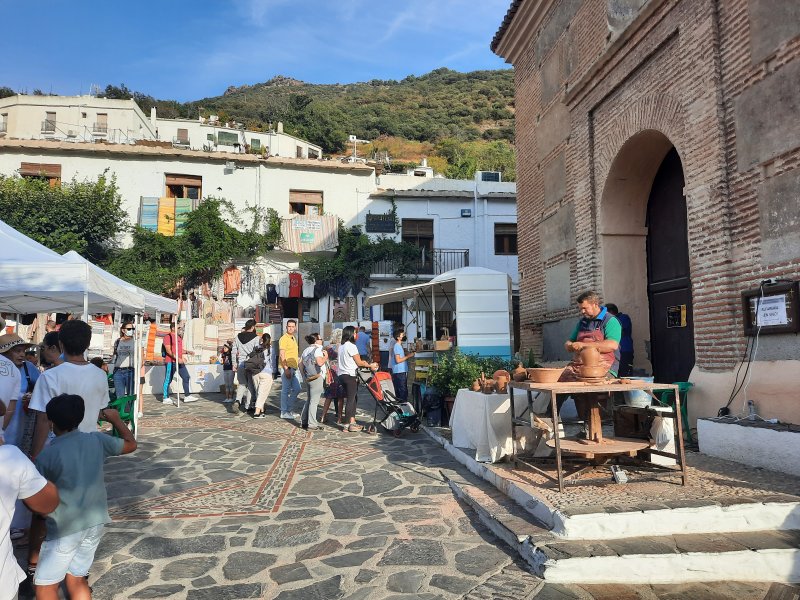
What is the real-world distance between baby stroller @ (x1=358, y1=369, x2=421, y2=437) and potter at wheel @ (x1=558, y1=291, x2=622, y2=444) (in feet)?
12.1

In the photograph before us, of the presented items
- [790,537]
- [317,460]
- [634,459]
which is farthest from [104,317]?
[790,537]

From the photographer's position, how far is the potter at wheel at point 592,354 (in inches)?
183

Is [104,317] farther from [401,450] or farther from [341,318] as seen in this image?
[401,450]

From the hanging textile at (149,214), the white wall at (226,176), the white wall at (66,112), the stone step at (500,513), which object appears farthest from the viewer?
the white wall at (66,112)

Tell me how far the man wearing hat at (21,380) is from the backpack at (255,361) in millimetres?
5104

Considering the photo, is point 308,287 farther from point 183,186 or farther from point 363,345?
point 363,345

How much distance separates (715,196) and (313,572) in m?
5.69

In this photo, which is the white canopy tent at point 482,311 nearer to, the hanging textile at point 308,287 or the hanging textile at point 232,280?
the hanging textile at point 308,287

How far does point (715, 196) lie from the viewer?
19.8 feet

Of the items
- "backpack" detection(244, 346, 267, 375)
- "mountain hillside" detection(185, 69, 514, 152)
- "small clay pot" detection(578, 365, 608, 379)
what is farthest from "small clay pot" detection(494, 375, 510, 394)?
"mountain hillside" detection(185, 69, 514, 152)

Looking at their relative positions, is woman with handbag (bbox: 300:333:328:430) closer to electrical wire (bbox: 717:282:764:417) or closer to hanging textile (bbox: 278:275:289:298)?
electrical wire (bbox: 717:282:764:417)

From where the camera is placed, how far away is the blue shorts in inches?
107

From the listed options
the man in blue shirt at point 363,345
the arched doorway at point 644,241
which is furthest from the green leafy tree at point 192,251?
the arched doorway at point 644,241

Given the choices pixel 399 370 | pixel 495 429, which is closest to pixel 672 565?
pixel 495 429
